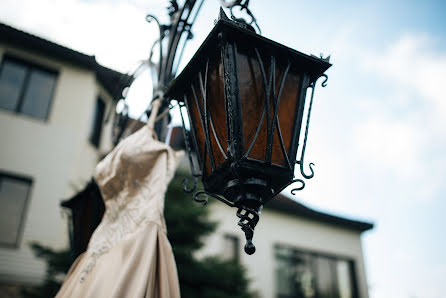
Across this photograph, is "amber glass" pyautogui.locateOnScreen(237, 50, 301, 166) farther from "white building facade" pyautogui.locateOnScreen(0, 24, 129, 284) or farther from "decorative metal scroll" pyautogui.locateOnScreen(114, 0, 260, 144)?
"white building facade" pyautogui.locateOnScreen(0, 24, 129, 284)

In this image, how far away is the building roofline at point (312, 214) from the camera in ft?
38.4

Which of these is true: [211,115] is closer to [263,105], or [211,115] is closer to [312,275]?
[263,105]

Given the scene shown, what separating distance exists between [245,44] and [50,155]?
843cm

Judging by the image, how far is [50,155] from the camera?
28.8 feet

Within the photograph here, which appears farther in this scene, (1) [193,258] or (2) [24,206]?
(2) [24,206]

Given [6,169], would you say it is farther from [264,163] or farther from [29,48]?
[264,163]

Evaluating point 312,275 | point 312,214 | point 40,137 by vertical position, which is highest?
point 40,137

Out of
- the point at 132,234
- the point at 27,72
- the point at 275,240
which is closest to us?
the point at 132,234

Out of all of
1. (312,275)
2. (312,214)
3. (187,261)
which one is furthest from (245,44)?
(312,275)

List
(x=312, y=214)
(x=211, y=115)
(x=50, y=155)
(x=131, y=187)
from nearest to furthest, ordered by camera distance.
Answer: (x=211, y=115)
(x=131, y=187)
(x=50, y=155)
(x=312, y=214)

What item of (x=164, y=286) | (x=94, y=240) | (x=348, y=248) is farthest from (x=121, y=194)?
(x=348, y=248)

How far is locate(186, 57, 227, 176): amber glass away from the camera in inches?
57.9

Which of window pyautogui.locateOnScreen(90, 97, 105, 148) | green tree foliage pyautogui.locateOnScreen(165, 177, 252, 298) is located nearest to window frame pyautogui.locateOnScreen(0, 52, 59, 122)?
window pyautogui.locateOnScreen(90, 97, 105, 148)

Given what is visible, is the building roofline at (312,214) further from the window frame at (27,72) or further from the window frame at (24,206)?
the window frame at (27,72)
